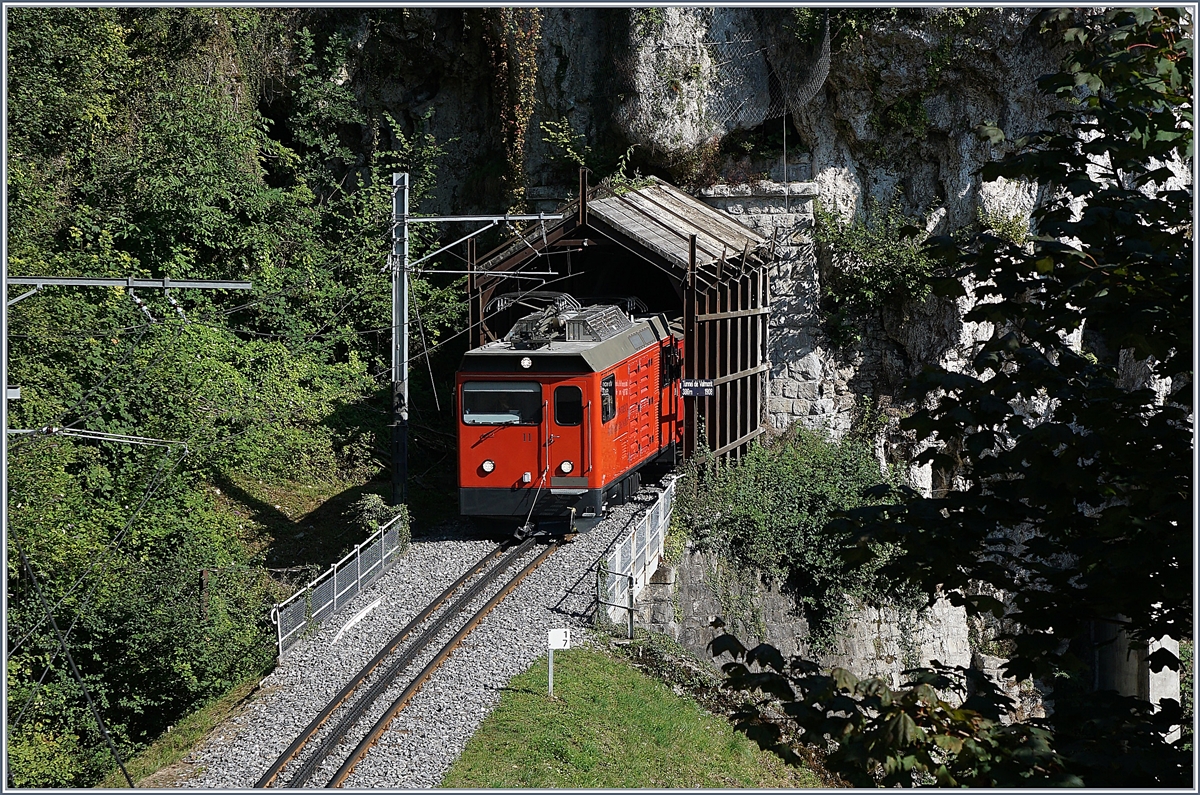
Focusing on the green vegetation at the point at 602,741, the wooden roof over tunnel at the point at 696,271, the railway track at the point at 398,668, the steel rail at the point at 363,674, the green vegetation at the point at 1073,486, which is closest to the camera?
the green vegetation at the point at 1073,486

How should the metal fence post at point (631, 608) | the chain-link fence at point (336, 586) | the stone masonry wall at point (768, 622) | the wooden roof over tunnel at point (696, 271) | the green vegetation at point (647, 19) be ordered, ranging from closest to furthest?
the chain-link fence at point (336, 586) → the metal fence post at point (631, 608) → the stone masonry wall at point (768, 622) → the wooden roof over tunnel at point (696, 271) → the green vegetation at point (647, 19)

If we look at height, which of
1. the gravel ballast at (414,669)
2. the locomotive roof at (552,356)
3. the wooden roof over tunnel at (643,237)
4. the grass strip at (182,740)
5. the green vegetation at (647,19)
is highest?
the green vegetation at (647,19)

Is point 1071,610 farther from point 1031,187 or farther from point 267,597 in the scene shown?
point 1031,187

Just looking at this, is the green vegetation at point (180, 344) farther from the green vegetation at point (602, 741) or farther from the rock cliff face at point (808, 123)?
the green vegetation at point (602, 741)

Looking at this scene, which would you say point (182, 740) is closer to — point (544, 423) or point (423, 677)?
point (423, 677)

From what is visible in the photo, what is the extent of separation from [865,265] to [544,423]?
10615mm

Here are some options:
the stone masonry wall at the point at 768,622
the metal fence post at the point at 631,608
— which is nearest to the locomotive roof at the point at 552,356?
the metal fence post at the point at 631,608

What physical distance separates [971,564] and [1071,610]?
0.60 metres

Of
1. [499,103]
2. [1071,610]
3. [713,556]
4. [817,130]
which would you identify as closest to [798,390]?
[817,130]

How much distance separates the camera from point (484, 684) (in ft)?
39.1

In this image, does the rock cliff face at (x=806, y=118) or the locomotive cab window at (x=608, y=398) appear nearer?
the locomotive cab window at (x=608, y=398)

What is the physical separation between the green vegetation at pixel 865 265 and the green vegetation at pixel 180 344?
7.98m

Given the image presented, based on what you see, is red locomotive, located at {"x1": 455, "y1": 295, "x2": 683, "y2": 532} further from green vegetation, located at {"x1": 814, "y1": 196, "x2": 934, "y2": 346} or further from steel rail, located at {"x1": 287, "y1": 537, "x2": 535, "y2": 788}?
green vegetation, located at {"x1": 814, "y1": 196, "x2": 934, "y2": 346}

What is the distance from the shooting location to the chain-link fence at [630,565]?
14.1 m
